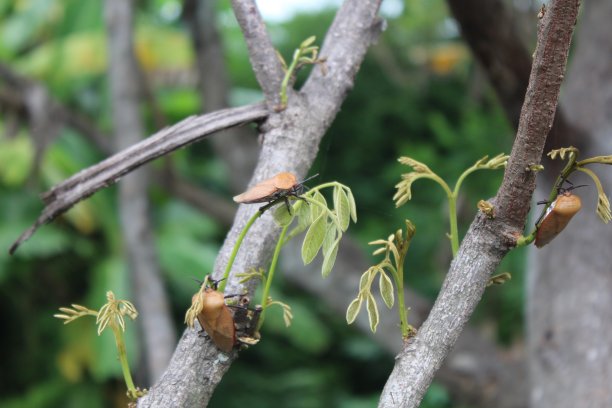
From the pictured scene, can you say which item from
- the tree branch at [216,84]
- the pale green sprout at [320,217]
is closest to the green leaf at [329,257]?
the pale green sprout at [320,217]

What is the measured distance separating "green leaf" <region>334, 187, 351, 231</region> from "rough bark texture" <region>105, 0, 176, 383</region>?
1.86m

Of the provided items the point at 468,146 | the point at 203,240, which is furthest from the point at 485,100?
the point at 203,240

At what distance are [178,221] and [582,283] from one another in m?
3.04

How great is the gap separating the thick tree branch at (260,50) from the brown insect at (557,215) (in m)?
0.38

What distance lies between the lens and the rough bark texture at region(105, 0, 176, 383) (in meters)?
2.64

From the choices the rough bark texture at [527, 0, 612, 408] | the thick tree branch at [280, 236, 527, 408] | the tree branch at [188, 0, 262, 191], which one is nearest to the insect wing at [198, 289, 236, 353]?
the rough bark texture at [527, 0, 612, 408]

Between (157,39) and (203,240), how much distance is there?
1.24m

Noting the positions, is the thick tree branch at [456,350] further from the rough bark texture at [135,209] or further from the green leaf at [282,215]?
the green leaf at [282,215]

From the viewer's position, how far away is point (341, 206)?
27.8 inches

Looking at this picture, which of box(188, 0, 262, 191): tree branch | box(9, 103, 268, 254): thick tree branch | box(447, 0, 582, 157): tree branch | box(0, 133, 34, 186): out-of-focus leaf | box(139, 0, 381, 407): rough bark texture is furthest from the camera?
box(0, 133, 34, 186): out-of-focus leaf

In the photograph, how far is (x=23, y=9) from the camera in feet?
15.3

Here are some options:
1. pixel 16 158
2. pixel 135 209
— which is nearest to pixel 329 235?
pixel 135 209

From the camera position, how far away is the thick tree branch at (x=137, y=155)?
91 centimetres

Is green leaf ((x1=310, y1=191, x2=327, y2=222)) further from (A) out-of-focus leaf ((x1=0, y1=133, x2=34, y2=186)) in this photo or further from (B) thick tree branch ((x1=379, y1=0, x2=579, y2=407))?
(A) out-of-focus leaf ((x1=0, y1=133, x2=34, y2=186))
